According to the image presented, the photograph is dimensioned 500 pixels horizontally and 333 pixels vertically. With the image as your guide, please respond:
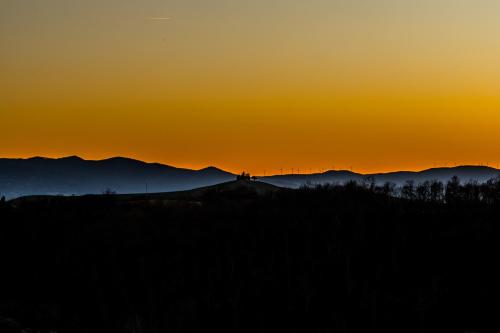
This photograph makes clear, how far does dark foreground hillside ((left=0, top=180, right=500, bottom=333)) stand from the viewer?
220ft

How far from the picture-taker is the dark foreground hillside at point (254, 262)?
6700 cm

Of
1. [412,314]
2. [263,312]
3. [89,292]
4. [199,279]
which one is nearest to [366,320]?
[412,314]

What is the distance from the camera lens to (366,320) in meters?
67.2

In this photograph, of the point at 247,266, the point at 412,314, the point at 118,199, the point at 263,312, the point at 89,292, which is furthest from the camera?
the point at 118,199

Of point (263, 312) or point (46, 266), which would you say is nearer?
point (263, 312)

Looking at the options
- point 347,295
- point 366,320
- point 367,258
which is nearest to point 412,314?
point 366,320

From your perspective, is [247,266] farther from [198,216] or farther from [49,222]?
[49,222]

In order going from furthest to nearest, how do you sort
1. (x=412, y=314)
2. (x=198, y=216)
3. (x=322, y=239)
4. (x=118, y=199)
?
(x=118, y=199) → (x=198, y=216) → (x=322, y=239) → (x=412, y=314)

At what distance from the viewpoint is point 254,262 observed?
9131cm

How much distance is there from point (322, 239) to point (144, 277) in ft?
84.3

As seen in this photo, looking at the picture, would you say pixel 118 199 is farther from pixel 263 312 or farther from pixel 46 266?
pixel 263 312

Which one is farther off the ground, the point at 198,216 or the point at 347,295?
the point at 198,216

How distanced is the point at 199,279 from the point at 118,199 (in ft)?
130

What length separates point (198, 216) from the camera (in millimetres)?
109562
